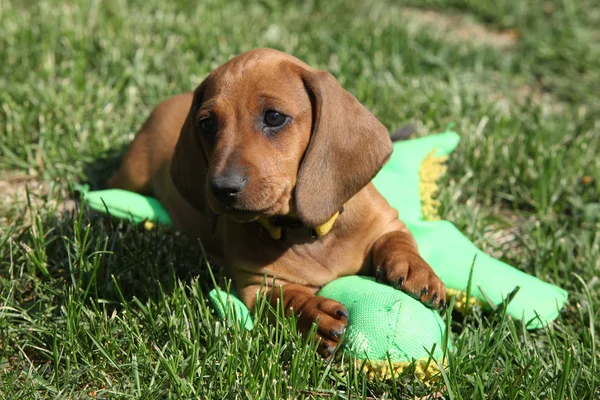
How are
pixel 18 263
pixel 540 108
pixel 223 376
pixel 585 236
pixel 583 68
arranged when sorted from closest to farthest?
1. pixel 223 376
2. pixel 18 263
3. pixel 585 236
4. pixel 540 108
5. pixel 583 68

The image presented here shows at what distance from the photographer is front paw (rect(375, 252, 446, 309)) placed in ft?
10.5

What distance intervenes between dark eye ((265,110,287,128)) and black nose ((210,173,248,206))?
0.33 metres

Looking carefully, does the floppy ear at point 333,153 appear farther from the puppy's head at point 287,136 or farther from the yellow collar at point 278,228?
the yellow collar at point 278,228

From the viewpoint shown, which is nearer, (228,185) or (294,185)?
(228,185)

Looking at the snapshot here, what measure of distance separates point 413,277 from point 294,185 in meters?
0.62

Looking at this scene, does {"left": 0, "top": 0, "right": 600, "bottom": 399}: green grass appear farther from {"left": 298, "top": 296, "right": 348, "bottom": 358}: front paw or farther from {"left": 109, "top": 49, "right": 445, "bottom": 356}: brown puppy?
{"left": 109, "top": 49, "right": 445, "bottom": 356}: brown puppy

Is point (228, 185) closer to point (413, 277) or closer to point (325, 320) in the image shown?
point (325, 320)

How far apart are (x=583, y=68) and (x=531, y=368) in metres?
3.71

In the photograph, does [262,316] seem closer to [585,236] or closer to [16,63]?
[585,236]

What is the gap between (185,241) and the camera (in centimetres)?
411

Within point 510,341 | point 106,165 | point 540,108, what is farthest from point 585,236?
point 106,165

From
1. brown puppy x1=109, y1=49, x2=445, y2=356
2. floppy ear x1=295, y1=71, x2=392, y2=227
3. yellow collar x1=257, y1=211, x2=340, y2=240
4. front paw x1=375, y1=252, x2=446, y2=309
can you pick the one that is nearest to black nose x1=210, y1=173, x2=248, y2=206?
brown puppy x1=109, y1=49, x2=445, y2=356

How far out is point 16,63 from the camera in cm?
567

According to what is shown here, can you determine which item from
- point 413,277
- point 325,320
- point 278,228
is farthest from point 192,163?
point 413,277
